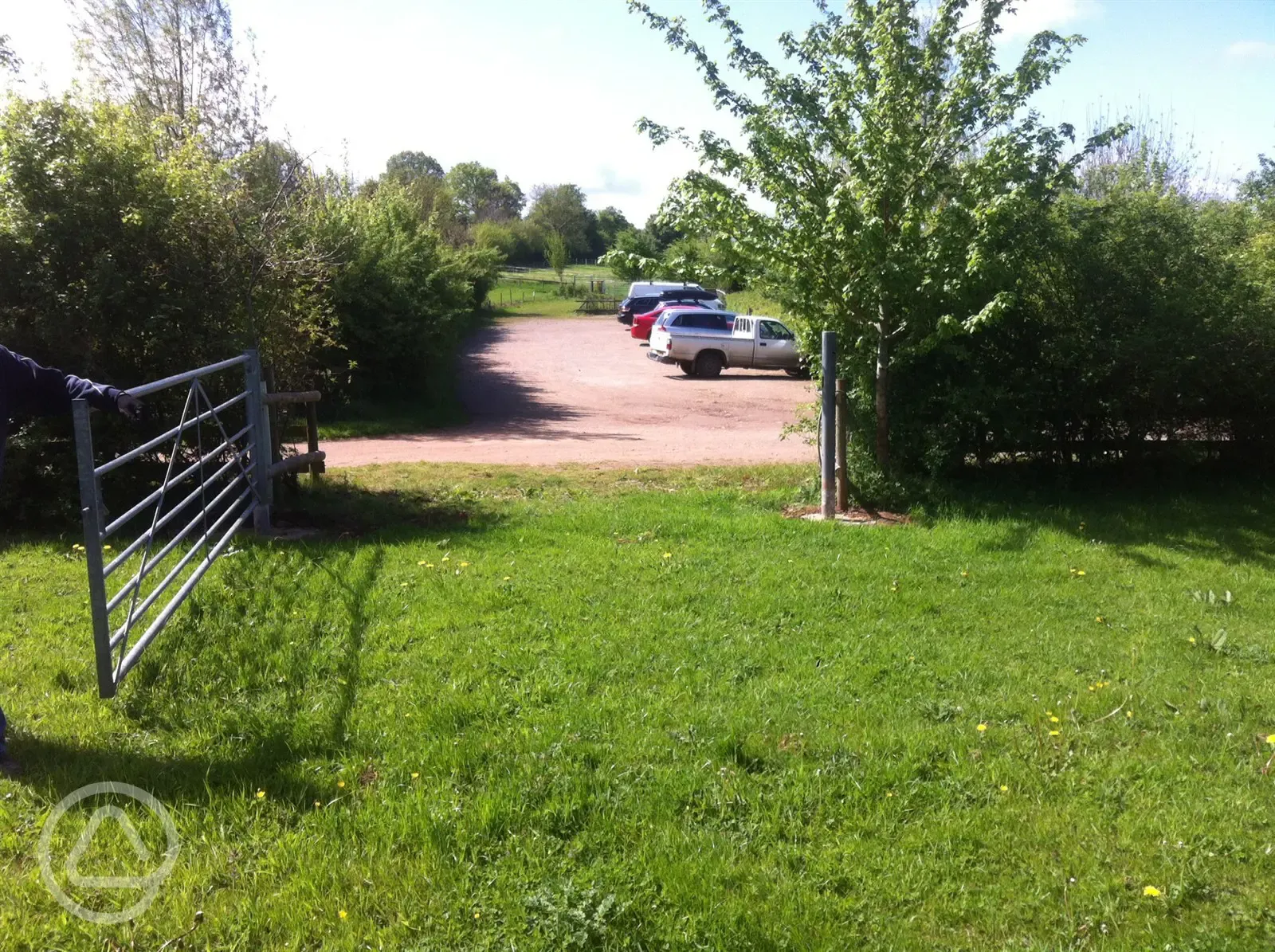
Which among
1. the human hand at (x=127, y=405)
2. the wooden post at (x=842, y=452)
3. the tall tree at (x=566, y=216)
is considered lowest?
the wooden post at (x=842, y=452)

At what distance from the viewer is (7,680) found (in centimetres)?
482

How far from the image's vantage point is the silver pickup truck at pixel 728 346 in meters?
27.2

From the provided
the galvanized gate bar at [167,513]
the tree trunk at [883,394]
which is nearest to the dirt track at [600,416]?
the tree trunk at [883,394]

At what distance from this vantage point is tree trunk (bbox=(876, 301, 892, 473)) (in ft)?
31.3

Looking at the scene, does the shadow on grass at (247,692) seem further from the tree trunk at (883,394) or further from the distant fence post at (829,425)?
the tree trunk at (883,394)

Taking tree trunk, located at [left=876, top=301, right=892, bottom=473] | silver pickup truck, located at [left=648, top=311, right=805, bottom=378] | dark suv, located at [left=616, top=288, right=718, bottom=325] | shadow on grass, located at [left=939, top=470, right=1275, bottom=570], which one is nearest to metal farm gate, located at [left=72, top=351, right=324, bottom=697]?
tree trunk, located at [left=876, top=301, right=892, bottom=473]

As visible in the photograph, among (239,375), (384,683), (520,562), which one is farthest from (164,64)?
(384,683)

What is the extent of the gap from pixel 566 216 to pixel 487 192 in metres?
22.2

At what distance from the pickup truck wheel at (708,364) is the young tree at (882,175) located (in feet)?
57.7

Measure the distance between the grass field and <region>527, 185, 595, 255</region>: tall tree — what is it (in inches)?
4008

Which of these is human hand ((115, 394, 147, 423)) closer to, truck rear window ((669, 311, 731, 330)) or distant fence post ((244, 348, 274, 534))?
distant fence post ((244, 348, 274, 534))

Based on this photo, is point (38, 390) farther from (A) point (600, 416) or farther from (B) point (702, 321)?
(B) point (702, 321)

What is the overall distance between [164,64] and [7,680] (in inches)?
885

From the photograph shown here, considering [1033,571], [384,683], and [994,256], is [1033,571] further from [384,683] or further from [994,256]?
[384,683]
